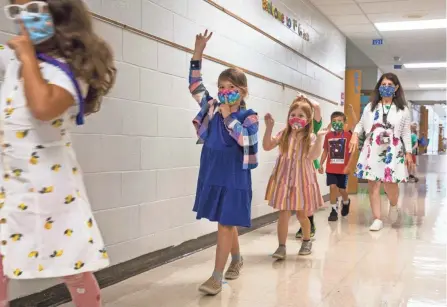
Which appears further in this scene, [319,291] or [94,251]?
[319,291]

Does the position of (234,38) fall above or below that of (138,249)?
above

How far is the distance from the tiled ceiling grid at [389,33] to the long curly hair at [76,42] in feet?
18.0

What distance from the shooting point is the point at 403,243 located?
14.4 feet

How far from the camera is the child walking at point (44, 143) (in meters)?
1.55

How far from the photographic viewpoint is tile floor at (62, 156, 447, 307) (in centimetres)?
278

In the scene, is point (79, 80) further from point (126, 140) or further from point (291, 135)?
point (291, 135)

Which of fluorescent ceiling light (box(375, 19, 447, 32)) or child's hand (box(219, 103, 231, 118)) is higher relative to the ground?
fluorescent ceiling light (box(375, 19, 447, 32))

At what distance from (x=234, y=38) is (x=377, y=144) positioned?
5.97 feet

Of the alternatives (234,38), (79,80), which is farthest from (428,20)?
(79,80)

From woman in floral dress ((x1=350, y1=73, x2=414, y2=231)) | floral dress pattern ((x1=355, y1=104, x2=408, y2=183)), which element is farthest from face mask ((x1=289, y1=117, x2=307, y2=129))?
floral dress pattern ((x1=355, y1=104, x2=408, y2=183))

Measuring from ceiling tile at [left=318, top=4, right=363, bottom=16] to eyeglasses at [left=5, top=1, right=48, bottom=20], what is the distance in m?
5.88

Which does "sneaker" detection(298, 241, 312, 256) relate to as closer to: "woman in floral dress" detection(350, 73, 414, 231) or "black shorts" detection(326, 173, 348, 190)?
"woman in floral dress" detection(350, 73, 414, 231)

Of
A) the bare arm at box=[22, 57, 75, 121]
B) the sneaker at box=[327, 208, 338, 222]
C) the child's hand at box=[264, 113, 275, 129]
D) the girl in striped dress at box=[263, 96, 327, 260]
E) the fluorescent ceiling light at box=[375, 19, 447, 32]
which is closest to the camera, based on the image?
the bare arm at box=[22, 57, 75, 121]

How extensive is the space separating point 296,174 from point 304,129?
33cm
